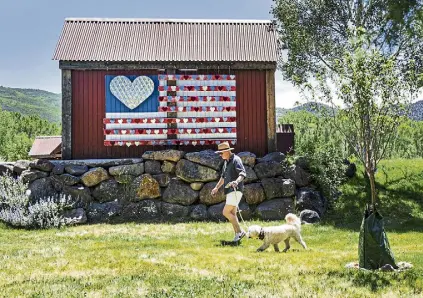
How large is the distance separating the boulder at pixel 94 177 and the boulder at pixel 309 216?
21.0 feet

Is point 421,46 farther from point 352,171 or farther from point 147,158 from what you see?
point 147,158

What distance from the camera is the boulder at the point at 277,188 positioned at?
15.3 m

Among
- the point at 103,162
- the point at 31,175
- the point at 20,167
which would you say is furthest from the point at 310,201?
the point at 20,167

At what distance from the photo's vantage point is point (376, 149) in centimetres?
1122

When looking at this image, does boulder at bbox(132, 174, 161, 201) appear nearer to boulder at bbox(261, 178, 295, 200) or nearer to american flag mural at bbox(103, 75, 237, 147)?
american flag mural at bbox(103, 75, 237, 147)

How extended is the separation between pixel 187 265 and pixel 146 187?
7921 millimetres

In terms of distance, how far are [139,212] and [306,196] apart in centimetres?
543

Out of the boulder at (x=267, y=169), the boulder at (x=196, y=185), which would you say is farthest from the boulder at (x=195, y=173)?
the boulder at (x=267, y=169)

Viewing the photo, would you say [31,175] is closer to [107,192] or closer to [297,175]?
[107,192]

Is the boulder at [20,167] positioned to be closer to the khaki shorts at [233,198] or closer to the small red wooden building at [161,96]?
the small red wooden building at [161,96]

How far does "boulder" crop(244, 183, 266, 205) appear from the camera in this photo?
1528cm

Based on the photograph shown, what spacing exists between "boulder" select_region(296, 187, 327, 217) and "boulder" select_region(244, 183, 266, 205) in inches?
46.5

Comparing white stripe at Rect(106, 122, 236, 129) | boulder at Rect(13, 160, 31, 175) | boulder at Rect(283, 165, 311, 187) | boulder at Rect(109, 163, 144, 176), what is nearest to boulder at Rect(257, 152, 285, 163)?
boulder at Rect(283, 165, 311, 187)

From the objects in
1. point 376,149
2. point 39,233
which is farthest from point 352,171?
point 39,233
